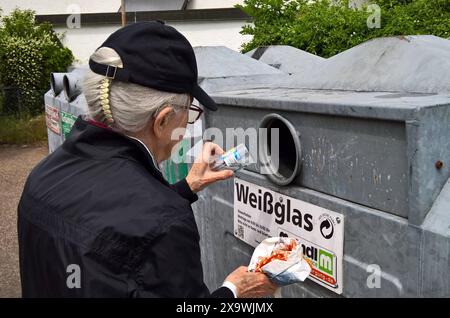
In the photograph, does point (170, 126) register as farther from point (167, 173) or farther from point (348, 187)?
point (167, 173)

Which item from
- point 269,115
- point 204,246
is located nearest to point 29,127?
point 204,246

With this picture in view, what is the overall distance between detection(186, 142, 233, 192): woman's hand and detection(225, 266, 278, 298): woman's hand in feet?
1.69

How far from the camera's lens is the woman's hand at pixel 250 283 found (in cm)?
161

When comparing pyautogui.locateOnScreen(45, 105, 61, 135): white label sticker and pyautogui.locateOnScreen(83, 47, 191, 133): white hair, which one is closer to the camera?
pyautogui.locateOnScreen(83, 47, 191, 133): white hair

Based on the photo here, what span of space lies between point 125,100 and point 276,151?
2.75 feet

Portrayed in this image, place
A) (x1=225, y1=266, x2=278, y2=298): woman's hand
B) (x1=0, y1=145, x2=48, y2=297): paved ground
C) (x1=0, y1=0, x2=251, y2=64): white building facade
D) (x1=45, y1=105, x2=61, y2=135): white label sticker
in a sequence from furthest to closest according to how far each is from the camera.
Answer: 1. (x1=0, y1=0, x2=251, y2=64): white building facade
2. (x1=45, y1=105, x2=61, y2=135): white label sticker
3. (x1=0, y1=145, x2=48, y2=297): paved ground
4. (x1=225, y1=266, x2=278, y2=298): woman's hand

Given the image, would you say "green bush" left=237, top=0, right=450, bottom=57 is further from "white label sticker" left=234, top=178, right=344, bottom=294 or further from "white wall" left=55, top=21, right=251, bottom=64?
"white wall" left=55, top=21, right=251, bottom=64

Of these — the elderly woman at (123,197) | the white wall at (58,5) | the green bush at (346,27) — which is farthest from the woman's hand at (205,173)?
the white wall at (58,5)

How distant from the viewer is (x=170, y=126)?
1545 millimetres

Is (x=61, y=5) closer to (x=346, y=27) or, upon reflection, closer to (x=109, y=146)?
(x=346, y=27)

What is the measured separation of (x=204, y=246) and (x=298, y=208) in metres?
0.89

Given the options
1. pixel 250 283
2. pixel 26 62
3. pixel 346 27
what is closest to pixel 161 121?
pixel 250 283

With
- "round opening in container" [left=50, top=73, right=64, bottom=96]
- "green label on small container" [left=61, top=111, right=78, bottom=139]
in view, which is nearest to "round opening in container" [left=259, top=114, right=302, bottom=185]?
"green label on small container" [left=61, top=111, right=78, bottom=139]

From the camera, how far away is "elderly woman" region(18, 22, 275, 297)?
4.09ft
